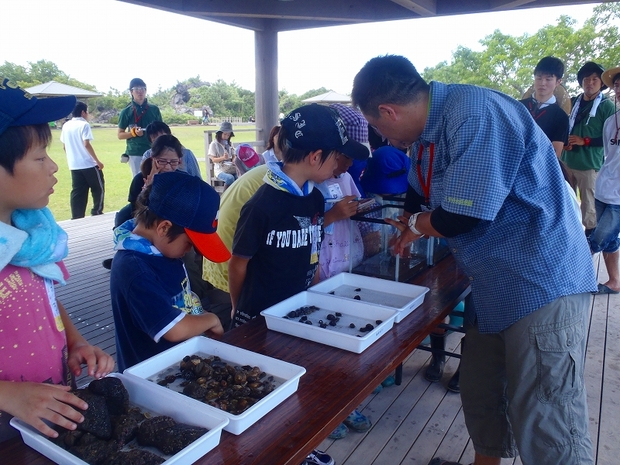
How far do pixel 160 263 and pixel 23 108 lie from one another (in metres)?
0.65

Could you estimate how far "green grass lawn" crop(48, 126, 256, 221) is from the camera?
10977mm

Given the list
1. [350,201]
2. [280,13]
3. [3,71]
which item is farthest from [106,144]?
[350,201]

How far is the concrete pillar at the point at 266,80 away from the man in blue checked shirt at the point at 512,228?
161 inches

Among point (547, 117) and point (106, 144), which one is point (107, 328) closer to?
point (547, 117)

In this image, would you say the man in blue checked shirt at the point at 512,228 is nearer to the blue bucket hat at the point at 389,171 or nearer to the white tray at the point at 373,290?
the white tray at the point at 373,290

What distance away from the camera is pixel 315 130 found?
6.26ft

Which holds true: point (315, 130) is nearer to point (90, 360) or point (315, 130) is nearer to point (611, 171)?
point (90, 360)

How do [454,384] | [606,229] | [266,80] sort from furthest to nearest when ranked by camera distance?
[266,80]
[606,229]
[454,384]

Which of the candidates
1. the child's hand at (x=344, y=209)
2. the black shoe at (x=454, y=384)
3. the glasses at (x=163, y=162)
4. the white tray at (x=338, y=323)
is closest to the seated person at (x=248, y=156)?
the glasses at (x=163, y=162)

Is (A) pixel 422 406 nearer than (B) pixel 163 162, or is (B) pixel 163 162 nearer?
(A) pixel 422 406

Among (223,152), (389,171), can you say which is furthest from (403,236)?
(223,152)

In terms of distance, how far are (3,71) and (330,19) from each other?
2096 centimetres

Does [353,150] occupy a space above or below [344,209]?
above

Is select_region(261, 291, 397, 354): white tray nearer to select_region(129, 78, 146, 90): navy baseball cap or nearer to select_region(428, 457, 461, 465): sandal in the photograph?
select_region(428, 457, 461, 465): sandal
